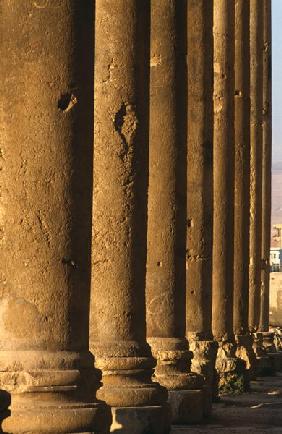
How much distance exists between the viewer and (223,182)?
23.6 m

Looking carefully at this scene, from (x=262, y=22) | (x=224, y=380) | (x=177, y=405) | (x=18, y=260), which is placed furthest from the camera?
(x=262, y=22)

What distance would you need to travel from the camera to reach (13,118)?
36.8ft

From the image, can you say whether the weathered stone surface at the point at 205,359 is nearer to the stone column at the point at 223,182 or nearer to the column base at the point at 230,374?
the column base at the point at 230,374

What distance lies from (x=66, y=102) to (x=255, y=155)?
1776cm

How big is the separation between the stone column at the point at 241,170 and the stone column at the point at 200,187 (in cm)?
502

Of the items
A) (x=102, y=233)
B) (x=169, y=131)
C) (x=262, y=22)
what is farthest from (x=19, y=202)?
(x=262, y=22)

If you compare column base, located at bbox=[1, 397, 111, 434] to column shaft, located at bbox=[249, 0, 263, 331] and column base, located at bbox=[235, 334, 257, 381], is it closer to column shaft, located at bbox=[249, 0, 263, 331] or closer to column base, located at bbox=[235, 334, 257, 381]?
column base, located at bbox=[235, 334, 257, 381]

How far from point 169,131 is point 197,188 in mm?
3593

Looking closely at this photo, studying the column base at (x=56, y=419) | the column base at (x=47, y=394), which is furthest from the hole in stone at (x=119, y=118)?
the column base at (x=56, y=419)

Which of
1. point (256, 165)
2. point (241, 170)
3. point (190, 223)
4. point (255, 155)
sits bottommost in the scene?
point (190, 223)

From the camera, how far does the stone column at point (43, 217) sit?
1098cm

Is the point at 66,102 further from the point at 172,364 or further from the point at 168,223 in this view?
the point at 172,364

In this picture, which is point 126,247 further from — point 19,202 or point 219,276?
point 219,276

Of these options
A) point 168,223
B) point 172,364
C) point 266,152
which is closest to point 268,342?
point 266,152
